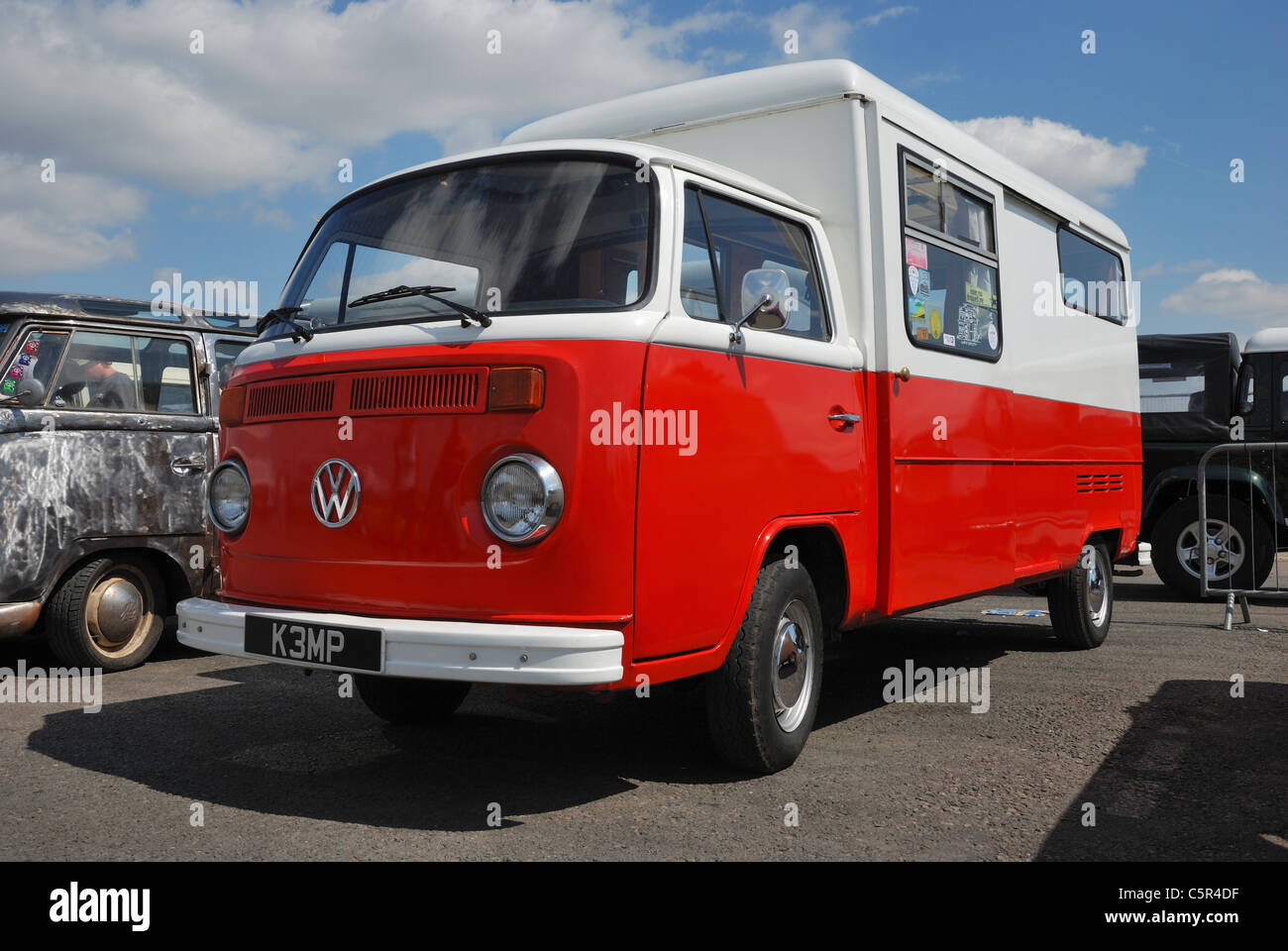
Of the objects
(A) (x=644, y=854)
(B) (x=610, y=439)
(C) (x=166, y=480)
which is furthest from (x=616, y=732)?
(C) (x=166, y=480)

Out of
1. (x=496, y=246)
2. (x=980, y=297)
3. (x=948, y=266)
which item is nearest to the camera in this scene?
(x=496, y=246)

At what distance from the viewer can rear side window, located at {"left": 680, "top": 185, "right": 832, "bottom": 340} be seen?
423 centimetres

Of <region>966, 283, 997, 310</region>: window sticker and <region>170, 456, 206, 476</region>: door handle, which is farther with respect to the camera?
<region>170, 456, 206, 476</region>: door handle

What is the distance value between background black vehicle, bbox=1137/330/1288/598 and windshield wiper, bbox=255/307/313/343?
894 centimetres

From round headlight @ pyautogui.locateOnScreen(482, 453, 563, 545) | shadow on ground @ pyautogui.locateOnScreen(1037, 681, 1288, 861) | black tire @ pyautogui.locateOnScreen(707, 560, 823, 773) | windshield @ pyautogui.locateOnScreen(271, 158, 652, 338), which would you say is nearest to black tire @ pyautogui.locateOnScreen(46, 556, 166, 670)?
windshield @ pyautogui.locateOnScreen(271, 158, 652, 338)

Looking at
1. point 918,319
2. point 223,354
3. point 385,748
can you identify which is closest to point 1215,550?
point 918,319

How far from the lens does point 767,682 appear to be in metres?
4.34

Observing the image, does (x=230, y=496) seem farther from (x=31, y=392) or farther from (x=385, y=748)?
(x=31, y=392)

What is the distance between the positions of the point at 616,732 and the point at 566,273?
2.29 m

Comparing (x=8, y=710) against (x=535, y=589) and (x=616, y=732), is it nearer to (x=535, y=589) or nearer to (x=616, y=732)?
(x=616, y=732)

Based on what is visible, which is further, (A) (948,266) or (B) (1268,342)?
(B) (1268,342)

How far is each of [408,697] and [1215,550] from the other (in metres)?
8.56

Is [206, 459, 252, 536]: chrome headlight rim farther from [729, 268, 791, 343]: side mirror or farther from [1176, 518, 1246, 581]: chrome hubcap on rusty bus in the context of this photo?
[1176, 518, 1246, 581]: chrome hubcap on rusty bus
